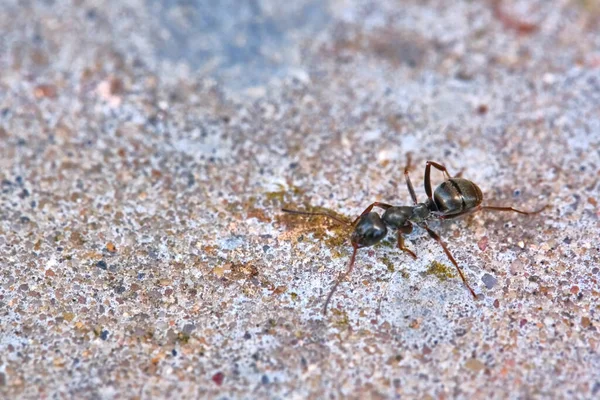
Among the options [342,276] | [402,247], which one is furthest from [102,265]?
[402,247]

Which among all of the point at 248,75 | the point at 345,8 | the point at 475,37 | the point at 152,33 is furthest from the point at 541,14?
the point at 152,33

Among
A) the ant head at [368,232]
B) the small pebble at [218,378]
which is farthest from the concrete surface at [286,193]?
the ant head at [368,232]

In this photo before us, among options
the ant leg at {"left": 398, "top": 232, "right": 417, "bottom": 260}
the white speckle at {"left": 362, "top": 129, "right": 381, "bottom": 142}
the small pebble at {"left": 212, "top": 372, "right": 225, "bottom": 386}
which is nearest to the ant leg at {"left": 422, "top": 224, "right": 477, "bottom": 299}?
the ant leg at {"left": 398, "top": 232, "right": 417, "bottom": 260}

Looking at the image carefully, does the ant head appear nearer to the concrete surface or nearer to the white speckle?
Result: the concrete surface

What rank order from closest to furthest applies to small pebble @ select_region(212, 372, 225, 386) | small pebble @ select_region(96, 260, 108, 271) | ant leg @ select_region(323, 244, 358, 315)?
small pebble @ select_region(212, 372, 225, 386) → ant leg @ select_region(323, 244, 358, 315) → small pebble @ select_region(96, 260, 108, 271)

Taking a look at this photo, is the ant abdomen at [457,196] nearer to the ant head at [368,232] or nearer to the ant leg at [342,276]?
the ant head at [368,232]

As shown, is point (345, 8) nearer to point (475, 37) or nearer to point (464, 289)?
point (475, 37)

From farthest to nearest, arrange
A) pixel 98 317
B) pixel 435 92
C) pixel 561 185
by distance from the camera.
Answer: pixel 435 92 < pixel 561 185 < pixel 98 317
